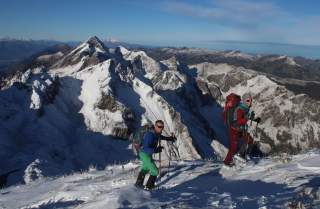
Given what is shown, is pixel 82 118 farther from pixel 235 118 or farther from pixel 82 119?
pixel 235 118

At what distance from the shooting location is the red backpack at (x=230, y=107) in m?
20.1

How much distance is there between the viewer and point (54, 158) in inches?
3615

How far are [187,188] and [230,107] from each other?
507cm

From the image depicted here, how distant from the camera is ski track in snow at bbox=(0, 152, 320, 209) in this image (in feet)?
45.7

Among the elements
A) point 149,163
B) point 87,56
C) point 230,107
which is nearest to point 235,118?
point 230,107

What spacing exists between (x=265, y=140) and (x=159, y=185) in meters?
173

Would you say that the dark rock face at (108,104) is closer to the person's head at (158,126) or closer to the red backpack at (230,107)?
the red backpack at (230,107)

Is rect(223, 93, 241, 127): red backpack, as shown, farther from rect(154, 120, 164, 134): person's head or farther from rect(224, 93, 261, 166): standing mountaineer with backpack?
rect(154, 120, 164, 134): person's head

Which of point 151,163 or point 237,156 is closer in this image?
point 151,163

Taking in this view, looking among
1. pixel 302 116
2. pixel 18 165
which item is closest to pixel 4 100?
pixel 18 165

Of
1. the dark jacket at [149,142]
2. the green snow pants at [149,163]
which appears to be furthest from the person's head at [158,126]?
the green snow pants at [149,163]

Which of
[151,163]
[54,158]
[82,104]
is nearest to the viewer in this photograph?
[151,163]

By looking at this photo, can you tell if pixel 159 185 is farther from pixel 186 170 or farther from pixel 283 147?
pixel 283 147

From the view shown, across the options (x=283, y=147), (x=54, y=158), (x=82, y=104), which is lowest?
(x=283, y=147)
